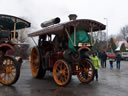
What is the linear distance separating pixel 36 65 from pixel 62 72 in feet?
9.60

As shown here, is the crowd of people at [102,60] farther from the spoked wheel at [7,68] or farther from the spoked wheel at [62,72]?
the spoked wheel at [7,68]

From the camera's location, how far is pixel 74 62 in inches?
284

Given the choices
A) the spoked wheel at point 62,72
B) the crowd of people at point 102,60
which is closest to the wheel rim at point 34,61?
the spoked wheel at point 62,72

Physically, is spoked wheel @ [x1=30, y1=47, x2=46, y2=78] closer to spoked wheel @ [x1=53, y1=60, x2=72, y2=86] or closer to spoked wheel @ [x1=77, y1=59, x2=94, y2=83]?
spoked wheel @ [x1=53, y1=60, x2=72, y2=86]

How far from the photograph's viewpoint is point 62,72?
710 cm

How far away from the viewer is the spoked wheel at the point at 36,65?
352 inches

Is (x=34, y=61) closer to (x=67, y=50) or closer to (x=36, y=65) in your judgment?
(x=36, y=65)

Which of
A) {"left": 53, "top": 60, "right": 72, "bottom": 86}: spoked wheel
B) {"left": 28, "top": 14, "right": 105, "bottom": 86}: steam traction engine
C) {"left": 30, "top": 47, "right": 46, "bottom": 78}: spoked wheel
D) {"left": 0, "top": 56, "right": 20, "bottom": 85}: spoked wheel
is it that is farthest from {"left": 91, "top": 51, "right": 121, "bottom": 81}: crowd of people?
{"left": 0, "top": 56, "right": 20, "bottom": 85}: spoked wheel

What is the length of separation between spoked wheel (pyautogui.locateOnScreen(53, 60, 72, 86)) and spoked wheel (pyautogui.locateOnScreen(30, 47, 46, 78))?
65.1 inches

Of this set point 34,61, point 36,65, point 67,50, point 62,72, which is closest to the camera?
point 62,72

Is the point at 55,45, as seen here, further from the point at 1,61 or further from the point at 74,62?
the point at 1,61

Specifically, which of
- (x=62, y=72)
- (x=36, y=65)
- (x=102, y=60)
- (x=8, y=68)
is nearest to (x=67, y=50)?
(x=62, y=72)

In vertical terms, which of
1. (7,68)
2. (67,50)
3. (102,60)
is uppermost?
(67,50)

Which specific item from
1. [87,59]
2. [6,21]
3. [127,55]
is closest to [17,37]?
[6,21]
